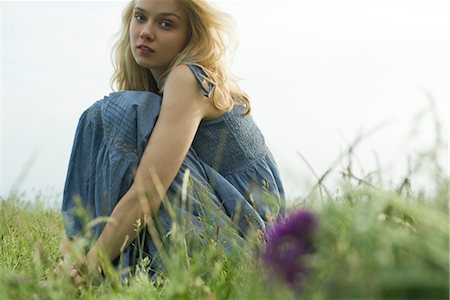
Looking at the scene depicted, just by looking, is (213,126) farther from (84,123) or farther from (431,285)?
(431,285)

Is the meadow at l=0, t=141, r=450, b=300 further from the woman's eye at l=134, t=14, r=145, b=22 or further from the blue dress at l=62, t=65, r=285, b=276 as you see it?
the woman's eye at l=134, t=14, r=145, b=22

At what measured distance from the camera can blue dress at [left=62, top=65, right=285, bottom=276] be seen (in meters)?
3.36

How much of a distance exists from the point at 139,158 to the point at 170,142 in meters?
0.19

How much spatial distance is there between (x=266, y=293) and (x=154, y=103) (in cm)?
218

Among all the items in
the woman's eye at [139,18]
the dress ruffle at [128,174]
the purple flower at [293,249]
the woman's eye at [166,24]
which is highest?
the woman's eye at [139,18]

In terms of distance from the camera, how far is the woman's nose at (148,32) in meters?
3.70

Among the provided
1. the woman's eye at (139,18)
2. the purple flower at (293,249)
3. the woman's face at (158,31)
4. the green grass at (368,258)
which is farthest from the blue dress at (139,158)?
the purple flower at (293,249)

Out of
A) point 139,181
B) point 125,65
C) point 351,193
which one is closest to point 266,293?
point 351,193

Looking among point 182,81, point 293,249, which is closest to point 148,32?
point 182,81

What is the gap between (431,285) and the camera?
938mm

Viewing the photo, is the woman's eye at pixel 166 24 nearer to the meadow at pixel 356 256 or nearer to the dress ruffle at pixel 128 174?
the dress ruffle at pixel 128 174

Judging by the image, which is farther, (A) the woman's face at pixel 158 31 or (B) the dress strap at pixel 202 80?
(A) the woman's face at pixel 158 31

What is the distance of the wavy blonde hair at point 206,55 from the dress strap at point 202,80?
0.02 metres

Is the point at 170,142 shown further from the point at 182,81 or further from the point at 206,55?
the point at 206,55
